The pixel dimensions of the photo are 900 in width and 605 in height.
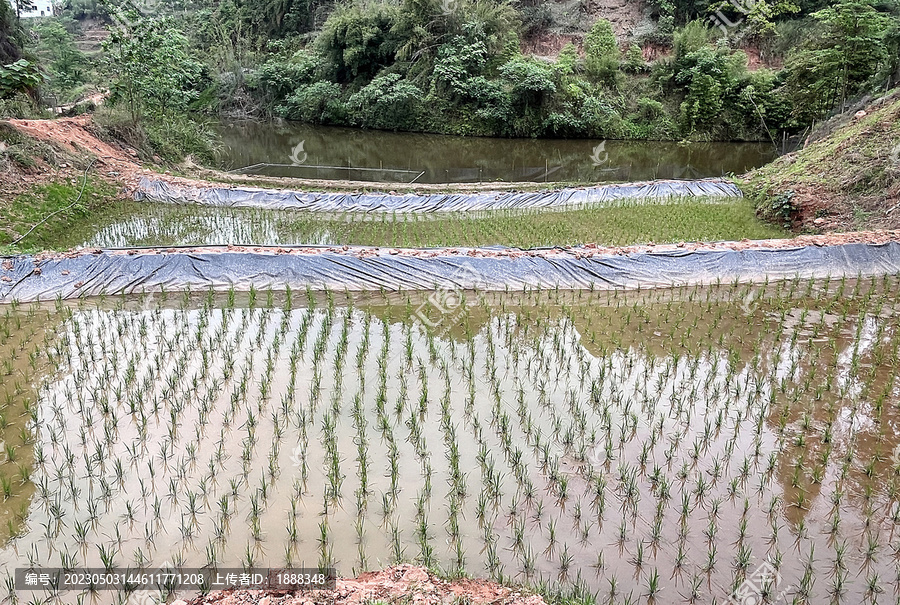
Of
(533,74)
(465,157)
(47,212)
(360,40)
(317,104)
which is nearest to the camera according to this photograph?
(47,212)

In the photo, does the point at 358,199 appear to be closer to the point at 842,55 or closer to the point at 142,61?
the point at 142,61

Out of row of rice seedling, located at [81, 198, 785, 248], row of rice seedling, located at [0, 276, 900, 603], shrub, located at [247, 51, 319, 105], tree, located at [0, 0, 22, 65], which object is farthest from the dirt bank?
shrub, located at [247, 51, 319, 105]

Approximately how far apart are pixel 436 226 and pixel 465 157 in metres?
8.68

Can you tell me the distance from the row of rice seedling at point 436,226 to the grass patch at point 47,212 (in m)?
0.37

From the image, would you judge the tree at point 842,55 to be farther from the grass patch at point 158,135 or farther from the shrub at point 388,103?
the grass patch at point 158,135

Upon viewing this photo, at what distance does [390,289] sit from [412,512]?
376 centimetres

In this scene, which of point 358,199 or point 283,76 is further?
point 283,76

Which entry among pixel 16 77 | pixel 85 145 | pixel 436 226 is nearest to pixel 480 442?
pixel 436 226

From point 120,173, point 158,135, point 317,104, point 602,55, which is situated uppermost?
point 602,55

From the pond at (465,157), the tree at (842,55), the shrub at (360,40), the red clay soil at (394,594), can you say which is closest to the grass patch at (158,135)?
the pond at (465,157)

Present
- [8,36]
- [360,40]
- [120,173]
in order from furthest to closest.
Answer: [360,40] < [8,36] < [120,173]

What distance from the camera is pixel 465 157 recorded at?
17.9 metres

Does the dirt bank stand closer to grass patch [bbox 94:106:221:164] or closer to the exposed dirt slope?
grass patch [bbox 94:106:221:164]

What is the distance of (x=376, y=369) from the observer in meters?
5.29
